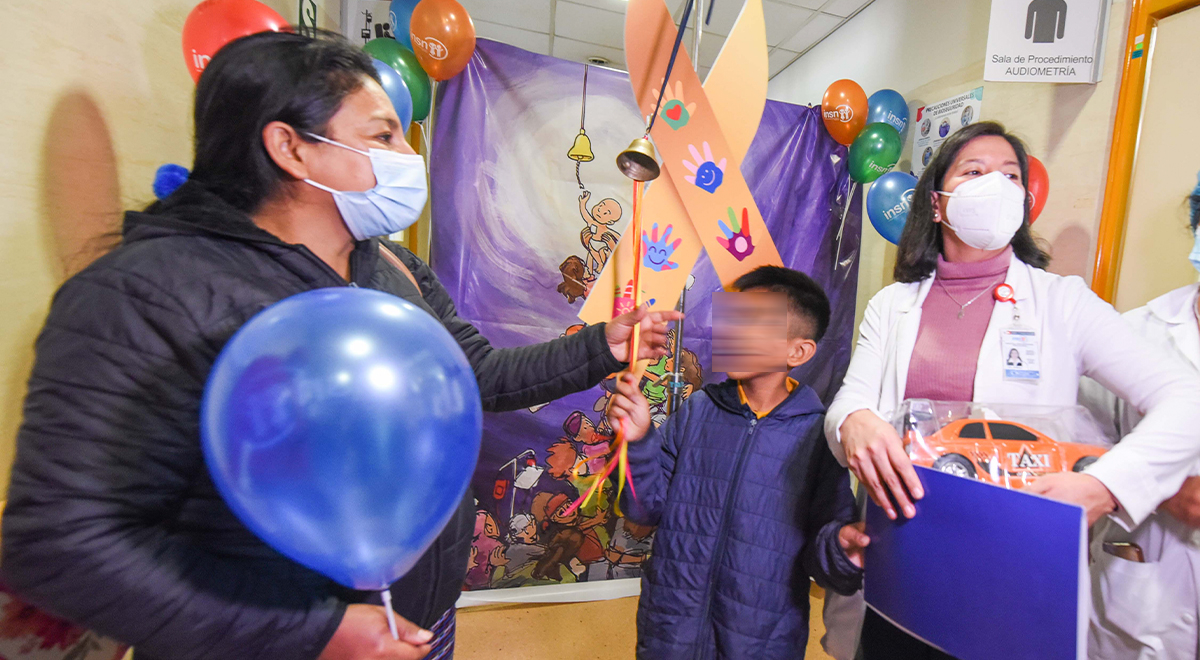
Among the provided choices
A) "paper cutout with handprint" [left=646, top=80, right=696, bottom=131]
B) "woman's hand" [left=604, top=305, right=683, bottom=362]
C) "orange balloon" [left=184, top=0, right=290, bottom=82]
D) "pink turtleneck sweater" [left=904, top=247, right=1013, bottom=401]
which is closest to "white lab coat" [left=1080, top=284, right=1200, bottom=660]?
"pink turtleneck sweater" [left=904, top=247, right=1013, bottom=401]

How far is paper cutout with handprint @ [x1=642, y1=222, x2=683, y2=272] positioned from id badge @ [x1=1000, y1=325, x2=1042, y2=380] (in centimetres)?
62

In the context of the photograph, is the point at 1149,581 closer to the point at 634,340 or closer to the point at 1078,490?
the point at 1078,490

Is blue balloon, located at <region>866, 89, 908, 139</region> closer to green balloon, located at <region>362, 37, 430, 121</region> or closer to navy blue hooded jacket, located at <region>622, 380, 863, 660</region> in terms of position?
navy blue hooded jacket, located at <region>622, 380, 863, 660</region>

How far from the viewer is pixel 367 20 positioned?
281cm

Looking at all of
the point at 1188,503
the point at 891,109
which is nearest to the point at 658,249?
the point at 1188,503

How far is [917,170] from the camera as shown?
2.44 meters

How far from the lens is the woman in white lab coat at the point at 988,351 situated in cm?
71

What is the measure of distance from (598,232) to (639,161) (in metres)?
1.51

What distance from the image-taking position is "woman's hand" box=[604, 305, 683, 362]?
93 cm

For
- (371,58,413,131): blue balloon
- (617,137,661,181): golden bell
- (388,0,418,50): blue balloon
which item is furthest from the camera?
(388,0,418,50): blue balloon

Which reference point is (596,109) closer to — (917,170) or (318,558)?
(917,170)

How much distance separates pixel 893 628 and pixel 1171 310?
2.99 feet

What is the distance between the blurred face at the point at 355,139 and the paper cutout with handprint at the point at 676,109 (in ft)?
1.56

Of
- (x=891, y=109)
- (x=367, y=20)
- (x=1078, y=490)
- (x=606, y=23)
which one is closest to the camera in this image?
(x=1078, y=490)
